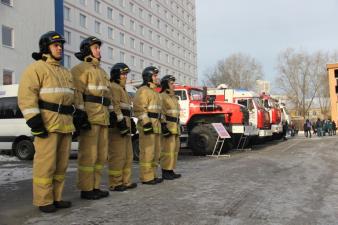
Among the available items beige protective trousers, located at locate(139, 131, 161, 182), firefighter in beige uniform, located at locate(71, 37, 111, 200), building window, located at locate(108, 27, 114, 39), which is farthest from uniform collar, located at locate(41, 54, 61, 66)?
building window, located at locate(108, 27, 114, 39)

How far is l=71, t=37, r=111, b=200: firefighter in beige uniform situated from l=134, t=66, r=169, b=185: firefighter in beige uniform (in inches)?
55.7

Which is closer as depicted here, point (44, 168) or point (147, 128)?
point (44, 168)

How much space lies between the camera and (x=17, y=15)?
3147 centimetres

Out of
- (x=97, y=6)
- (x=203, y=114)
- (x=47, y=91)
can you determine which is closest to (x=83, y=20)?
(x=97, y=6)

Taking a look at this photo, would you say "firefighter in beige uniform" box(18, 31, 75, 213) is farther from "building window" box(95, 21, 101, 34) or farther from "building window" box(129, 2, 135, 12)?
"building window" box(129, 2, 135, 12)

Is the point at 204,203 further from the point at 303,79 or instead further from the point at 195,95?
the point at 303,79

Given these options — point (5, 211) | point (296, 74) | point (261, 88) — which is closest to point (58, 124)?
point (5, 211)

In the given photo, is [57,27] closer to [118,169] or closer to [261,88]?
[261,88]

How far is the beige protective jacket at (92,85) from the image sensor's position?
642 cm

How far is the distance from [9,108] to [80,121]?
1059 centimetres

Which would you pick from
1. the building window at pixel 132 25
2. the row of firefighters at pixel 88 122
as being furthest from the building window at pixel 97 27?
the row of firefighters at pixel 88 122

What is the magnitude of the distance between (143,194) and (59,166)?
1539 millimetres

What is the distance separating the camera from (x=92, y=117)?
21.0 feet

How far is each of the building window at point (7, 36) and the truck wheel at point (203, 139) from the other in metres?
19.6
